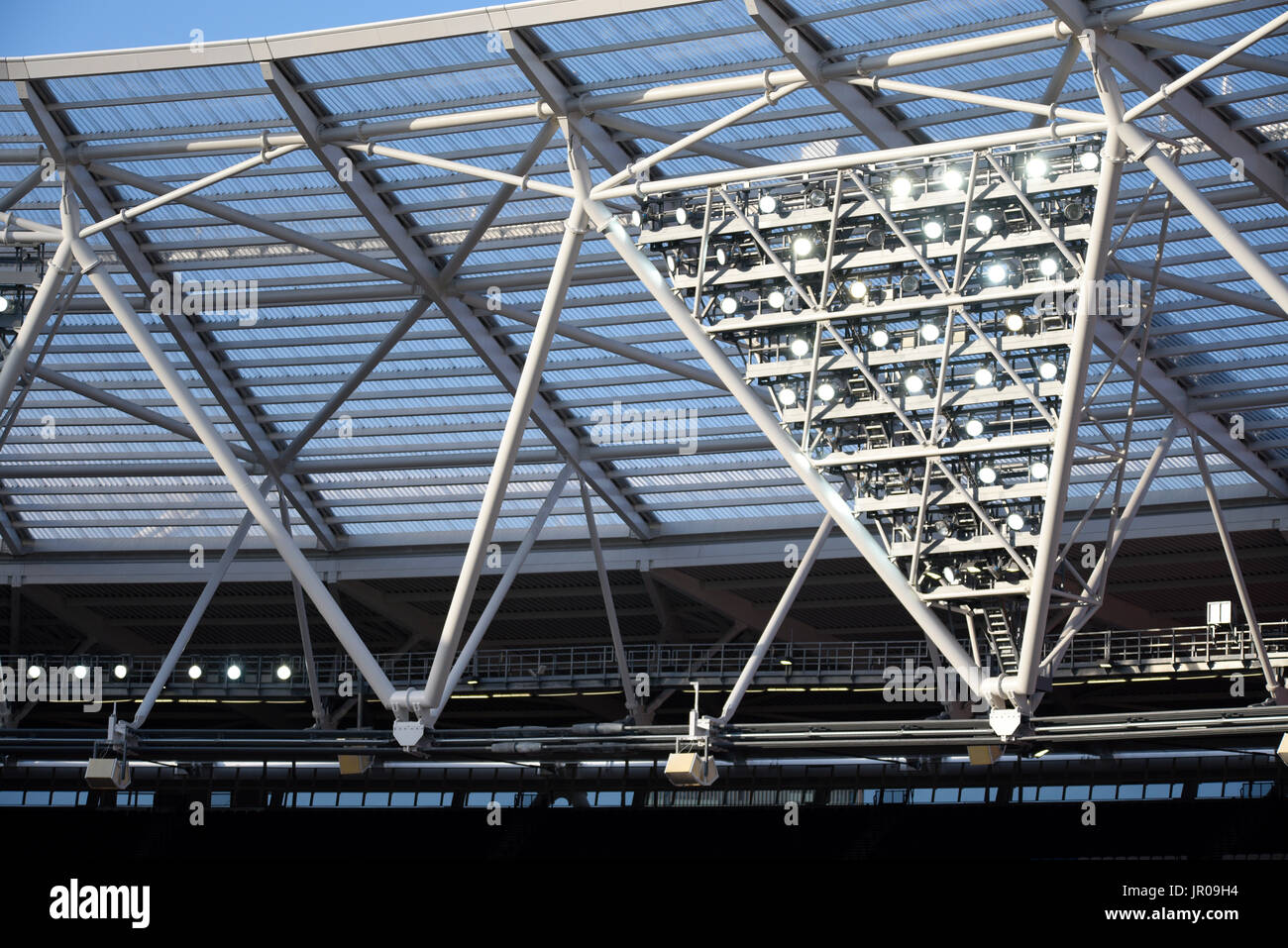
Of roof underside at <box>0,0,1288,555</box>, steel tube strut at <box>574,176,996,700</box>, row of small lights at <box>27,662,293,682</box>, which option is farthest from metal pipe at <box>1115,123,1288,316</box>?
row of small lights at <box>27,662,293,682</box>

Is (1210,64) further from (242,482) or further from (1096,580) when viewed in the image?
(242,482)

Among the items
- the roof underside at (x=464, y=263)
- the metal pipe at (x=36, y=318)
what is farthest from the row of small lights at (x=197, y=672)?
the metal pipe at (x=36, y=318)

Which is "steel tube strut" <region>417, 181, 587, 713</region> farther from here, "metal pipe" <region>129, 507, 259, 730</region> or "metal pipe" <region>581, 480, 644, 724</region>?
"metal pipe" <region>129, 507, 259, 730</region>

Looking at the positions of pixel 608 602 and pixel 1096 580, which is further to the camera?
pixel 608 602

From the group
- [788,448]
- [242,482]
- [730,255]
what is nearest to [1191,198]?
[788,448]

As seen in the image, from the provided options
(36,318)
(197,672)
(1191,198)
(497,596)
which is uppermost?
(36,318)

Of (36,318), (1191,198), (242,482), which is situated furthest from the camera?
(36,318)

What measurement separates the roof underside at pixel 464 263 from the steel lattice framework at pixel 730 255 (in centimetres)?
9

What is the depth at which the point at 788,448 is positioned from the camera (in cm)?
2697

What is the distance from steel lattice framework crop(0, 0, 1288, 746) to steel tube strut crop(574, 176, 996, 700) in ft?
0.21

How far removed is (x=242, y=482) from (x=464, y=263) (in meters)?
7.34

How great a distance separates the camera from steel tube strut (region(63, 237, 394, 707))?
2955cm

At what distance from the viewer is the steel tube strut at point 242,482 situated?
96.9ft

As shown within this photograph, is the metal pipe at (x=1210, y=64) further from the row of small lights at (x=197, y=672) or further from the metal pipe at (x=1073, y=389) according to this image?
the row of small lights at (x=197, y=672)
